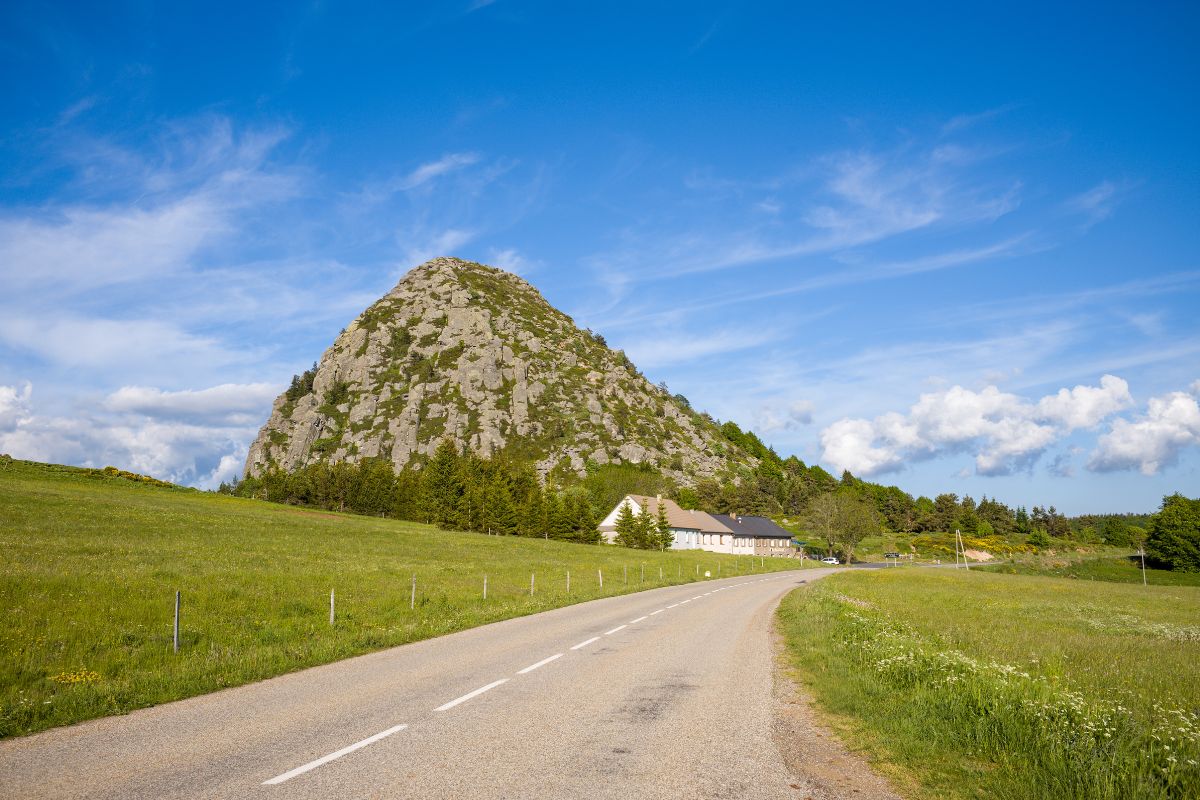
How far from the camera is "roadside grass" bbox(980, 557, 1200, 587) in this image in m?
88.8

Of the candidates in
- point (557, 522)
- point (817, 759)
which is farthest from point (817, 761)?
point (557, 522)

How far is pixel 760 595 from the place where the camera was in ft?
123

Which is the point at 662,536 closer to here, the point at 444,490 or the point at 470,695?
the point at 444,490

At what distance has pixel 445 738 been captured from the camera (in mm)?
8344

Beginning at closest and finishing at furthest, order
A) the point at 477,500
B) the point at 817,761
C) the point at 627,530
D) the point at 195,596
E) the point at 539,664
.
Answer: the point at 817,761 → the point at 539,664 → the point at 195,596 → the point at 477,500 → the point at 627,530

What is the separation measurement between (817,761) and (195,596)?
19.5 metres

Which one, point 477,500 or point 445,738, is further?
point 477,500

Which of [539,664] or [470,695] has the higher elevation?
[470,695]

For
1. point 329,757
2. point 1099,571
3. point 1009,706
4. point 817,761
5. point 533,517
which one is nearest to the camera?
point 329,757

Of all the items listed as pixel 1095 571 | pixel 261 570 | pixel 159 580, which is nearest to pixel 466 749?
pixel 159 580

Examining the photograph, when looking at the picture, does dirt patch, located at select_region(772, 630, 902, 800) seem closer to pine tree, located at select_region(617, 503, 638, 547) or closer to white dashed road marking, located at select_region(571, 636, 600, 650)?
white dashed road marking, located at select_region(571, 636, 600, 650)

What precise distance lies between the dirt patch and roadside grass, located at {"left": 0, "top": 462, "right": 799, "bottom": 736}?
9.71 m

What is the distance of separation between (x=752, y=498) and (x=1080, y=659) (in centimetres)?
15193

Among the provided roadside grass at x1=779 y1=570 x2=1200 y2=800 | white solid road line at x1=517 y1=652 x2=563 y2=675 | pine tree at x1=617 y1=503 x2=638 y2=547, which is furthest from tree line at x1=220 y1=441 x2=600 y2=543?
white solid road line at x1=517 y1=652 x2=563 y2=675
